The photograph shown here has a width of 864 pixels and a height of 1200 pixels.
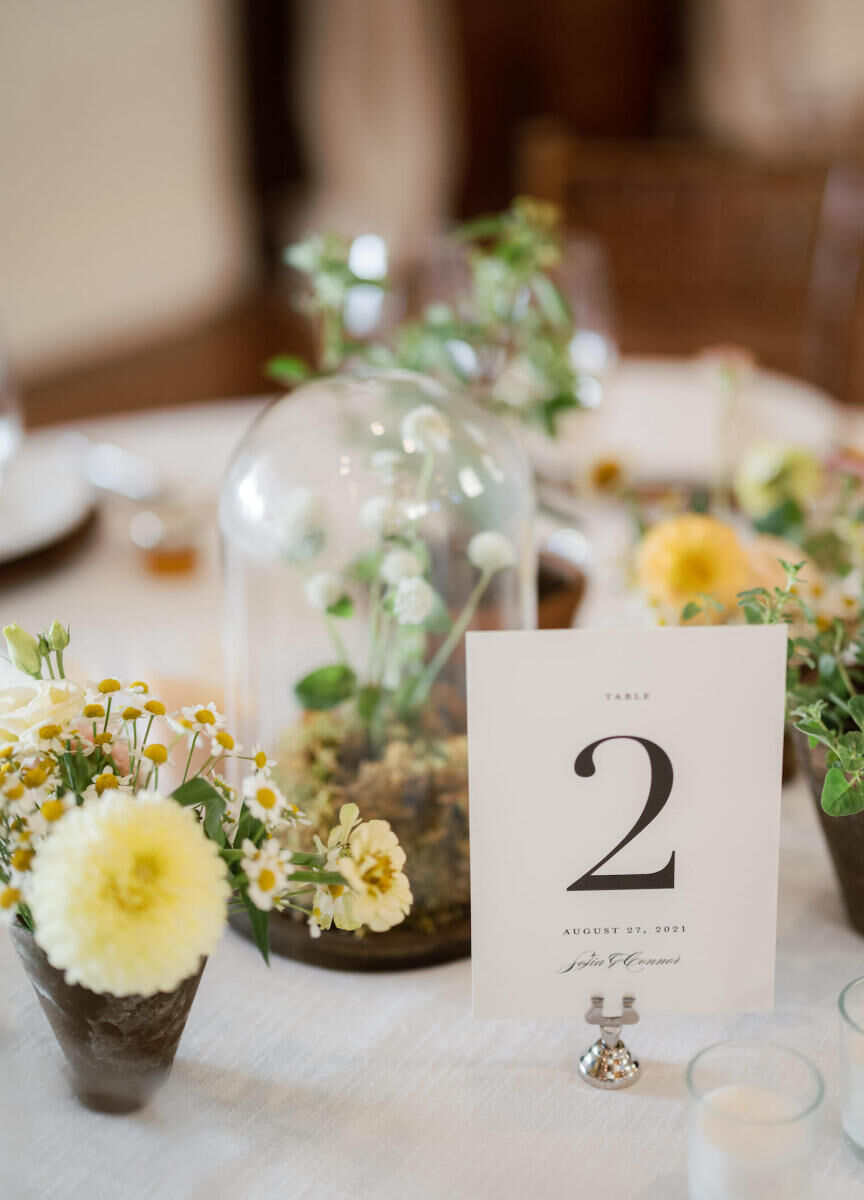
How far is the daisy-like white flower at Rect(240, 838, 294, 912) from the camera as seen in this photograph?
0.55 m

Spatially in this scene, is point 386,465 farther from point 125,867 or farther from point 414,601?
point 125,867

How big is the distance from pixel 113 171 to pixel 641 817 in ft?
12.9

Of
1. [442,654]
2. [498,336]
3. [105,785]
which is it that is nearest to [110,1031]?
[105,785]

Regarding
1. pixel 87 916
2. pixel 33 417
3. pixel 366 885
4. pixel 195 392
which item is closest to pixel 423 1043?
pixel 366 885

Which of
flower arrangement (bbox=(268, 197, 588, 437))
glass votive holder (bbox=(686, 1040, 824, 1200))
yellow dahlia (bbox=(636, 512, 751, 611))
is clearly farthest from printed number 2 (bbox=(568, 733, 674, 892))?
flower arrangement (bbox=(268, 197, 588, 437))

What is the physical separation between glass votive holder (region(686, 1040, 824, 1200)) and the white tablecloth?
7cm

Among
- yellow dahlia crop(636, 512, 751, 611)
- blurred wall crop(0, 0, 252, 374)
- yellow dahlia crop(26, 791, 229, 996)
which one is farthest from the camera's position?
blurred wall crop(0, 0, 252, 374)

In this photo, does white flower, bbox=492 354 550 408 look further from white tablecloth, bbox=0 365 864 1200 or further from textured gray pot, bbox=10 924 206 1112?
textured gray pot, bbox=10 924 206 1112

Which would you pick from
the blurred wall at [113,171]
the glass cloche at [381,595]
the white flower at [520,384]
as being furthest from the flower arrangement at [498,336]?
the blurred wall at [113,171]

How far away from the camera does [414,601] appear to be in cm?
80

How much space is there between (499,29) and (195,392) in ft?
5.33

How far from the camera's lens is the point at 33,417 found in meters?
3.88

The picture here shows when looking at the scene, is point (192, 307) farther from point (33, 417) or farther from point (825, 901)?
point (825, 901)

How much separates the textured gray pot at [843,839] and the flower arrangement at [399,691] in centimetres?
22
